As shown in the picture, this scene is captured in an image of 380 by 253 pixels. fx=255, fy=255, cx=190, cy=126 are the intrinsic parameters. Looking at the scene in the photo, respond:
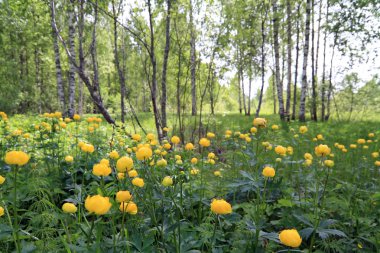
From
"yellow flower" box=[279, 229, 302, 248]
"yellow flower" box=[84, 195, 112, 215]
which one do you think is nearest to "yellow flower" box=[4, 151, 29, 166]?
"yellow flower" box=[84, 195, 112, 215]

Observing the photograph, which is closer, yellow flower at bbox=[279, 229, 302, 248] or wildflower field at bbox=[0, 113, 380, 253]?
yellow flower at bbox=[279, 229, 302, 248]

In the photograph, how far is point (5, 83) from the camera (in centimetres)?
1335

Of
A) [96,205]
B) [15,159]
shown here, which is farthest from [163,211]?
[15,159]

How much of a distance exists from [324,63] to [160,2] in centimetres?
1087

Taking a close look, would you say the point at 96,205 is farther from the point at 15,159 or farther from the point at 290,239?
the point at 290,239

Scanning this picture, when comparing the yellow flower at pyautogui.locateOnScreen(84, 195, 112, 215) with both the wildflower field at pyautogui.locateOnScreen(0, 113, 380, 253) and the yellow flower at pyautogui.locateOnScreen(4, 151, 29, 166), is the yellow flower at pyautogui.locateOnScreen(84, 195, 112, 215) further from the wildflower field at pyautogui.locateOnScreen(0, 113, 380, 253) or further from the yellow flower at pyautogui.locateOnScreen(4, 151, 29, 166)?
the yellow flower at pyautogui.locateOnScreen(4, 151, 29, 166)

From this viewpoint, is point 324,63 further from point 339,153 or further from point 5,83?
point 5,83

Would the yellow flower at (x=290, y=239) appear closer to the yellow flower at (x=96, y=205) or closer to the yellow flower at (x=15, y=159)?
the yellow flower at (x=96, y=205)

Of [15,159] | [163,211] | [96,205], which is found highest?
[15,159]

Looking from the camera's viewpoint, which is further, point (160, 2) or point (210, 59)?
point (210, 59)

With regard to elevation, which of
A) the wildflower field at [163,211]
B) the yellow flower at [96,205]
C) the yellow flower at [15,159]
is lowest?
the wildflower field at [163,211]

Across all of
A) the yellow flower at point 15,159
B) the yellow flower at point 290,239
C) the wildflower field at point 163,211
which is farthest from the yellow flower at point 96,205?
the yellow flower at point 290,239

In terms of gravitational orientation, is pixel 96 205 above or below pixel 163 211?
above

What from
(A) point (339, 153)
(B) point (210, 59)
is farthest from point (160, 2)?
(A) point (339, 153)
